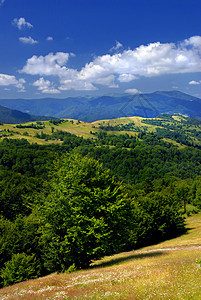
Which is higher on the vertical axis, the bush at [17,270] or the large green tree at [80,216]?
the large green tree at [80,216]

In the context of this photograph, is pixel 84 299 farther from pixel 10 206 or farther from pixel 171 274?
pixel 10 206

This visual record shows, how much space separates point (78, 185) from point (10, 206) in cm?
6601

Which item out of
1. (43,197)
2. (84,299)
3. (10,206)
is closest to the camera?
(84,299)

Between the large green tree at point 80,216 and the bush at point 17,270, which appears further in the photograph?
the bush at point 17,270

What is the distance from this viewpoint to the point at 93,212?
25859mm

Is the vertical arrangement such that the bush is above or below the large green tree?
below

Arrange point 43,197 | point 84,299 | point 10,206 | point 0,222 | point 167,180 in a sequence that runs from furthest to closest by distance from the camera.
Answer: point 167,180
point 10,206
point 0,222
point 43,197
point 84,299

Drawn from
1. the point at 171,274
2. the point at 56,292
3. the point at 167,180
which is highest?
the point at 171,274

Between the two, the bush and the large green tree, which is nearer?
the large green tree

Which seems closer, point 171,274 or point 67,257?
point 171,274

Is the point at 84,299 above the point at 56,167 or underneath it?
underneath

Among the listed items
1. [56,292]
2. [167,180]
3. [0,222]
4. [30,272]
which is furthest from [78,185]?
[167,180]

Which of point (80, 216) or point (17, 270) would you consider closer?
point (80, 216)

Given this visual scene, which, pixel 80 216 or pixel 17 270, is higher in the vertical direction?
pixel 80 216
